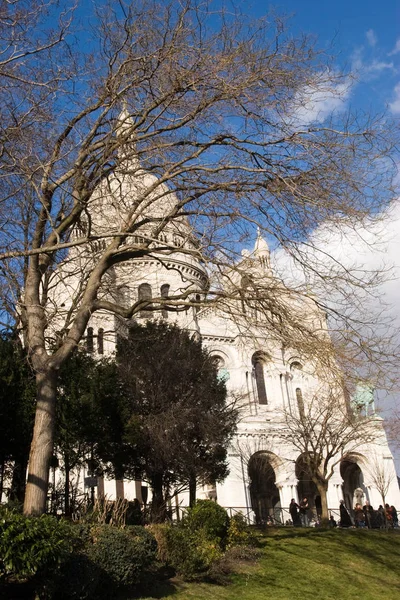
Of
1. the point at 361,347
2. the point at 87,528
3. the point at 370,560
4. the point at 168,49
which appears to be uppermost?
the point at 168,49

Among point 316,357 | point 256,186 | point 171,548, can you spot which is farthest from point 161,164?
point 171,548

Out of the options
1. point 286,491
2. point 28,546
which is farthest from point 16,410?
point 286,491

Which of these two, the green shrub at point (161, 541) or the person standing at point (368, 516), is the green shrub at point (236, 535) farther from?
the person standing at point (368, 516)

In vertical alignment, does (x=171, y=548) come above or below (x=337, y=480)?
below

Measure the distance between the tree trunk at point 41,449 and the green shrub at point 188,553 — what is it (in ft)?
11.3

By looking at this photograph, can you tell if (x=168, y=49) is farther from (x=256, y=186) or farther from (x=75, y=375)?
(x=75, y=375)

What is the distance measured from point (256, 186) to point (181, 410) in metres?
10.9

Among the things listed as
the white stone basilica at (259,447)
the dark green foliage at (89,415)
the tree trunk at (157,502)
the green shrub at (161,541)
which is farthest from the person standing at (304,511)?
the green shrub at (161,541)

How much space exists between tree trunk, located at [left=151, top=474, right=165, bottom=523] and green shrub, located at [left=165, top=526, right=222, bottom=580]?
3.65 m

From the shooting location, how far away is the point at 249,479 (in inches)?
1433

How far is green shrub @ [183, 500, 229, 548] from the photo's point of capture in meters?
15.3

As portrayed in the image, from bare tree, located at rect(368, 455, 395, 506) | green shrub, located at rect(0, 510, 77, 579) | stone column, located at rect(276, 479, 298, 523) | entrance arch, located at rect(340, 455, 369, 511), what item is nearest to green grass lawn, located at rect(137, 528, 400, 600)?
green shrub, located at rect(0, 510, 77, 579)

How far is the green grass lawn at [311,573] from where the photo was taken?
1220 cm

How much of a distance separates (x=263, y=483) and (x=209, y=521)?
76.8ft
